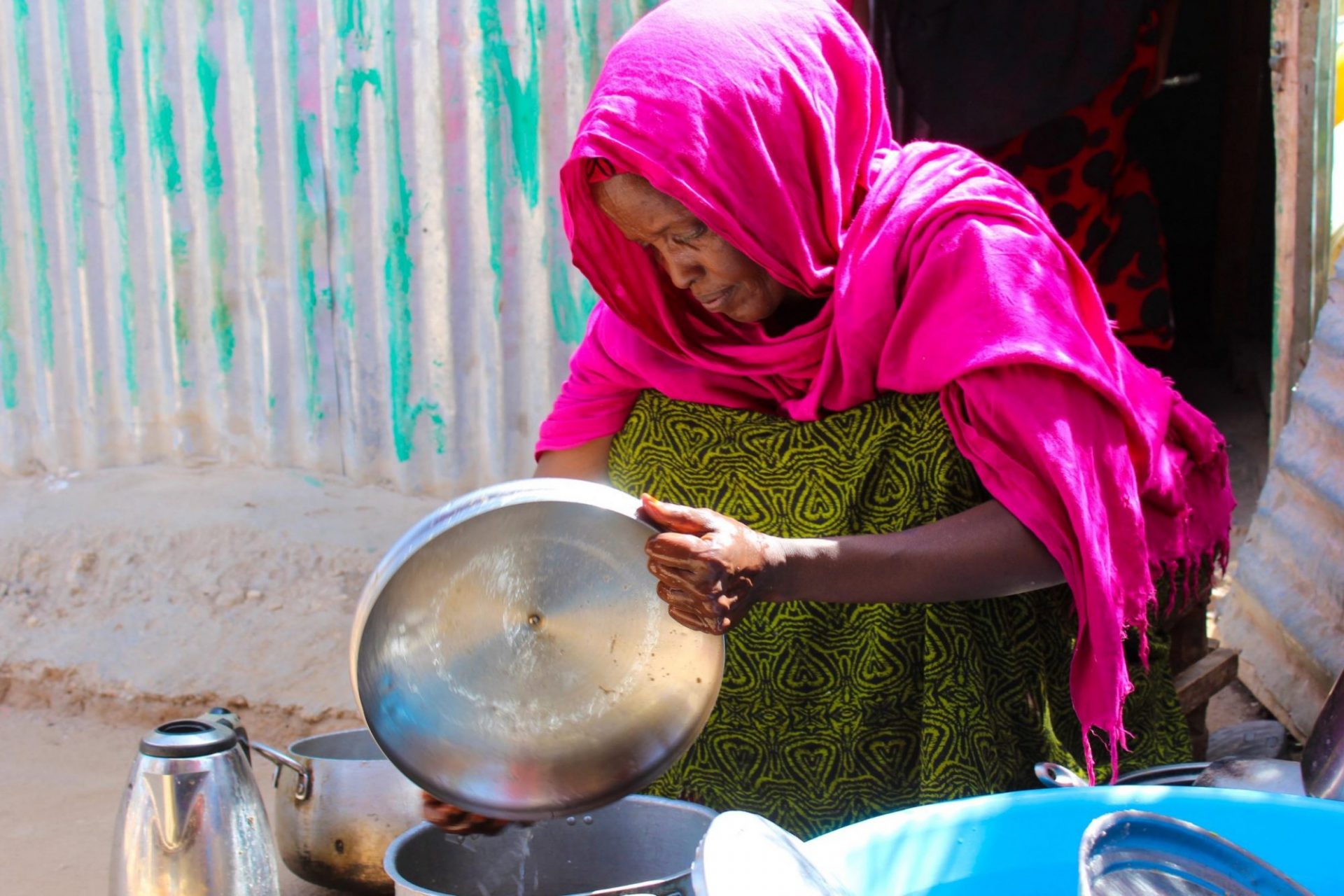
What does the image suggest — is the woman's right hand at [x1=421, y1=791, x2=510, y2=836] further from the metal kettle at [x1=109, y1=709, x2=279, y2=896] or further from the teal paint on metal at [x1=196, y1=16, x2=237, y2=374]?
the teal paint on metal at [x1=196, y1=16, x2=237, y2=374]

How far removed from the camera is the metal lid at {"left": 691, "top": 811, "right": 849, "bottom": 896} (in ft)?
3.38

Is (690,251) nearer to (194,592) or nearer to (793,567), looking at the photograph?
(793,567)

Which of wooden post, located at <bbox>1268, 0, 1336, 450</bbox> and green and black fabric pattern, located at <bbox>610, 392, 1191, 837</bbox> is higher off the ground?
wooden post, located at <bbox>1268, 0, 1336, 450</bbox>

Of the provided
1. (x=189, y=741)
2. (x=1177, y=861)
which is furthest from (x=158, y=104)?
(x=1177, y=861)

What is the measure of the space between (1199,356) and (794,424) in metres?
4.52

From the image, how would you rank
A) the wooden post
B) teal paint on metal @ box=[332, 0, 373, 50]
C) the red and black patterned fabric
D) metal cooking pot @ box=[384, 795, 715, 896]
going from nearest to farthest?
metal cooking pot @ box=[384, 795, 715, 896] → the wooden post → teal paint on metal @ box=[332, 0, 373, 50] → the red and black patterned fabric

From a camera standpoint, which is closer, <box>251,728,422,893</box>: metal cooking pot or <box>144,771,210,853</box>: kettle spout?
<box>144,771,210,853</box>: kettle spout

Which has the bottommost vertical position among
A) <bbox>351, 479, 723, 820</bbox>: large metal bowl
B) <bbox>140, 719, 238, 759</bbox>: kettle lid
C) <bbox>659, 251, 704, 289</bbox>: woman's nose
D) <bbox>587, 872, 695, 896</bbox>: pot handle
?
<bbox>140, 719, 238, 759</bbox>: kettle lid

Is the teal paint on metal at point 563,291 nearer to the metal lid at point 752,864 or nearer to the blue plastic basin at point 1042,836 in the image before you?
the blue plastic basin at point 1042,836

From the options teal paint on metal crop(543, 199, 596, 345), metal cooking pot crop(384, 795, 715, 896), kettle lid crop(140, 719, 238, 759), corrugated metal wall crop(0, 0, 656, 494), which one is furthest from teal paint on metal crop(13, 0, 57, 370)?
metal cooking pot crop(384, 795, 715, 896)

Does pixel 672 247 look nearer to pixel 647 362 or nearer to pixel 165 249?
pixel 647 362

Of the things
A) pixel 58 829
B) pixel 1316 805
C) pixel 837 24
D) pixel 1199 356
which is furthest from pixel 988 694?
pixel 1199 356

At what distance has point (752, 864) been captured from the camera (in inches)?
41.6

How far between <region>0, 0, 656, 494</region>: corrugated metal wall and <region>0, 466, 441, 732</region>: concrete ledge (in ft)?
0.49
